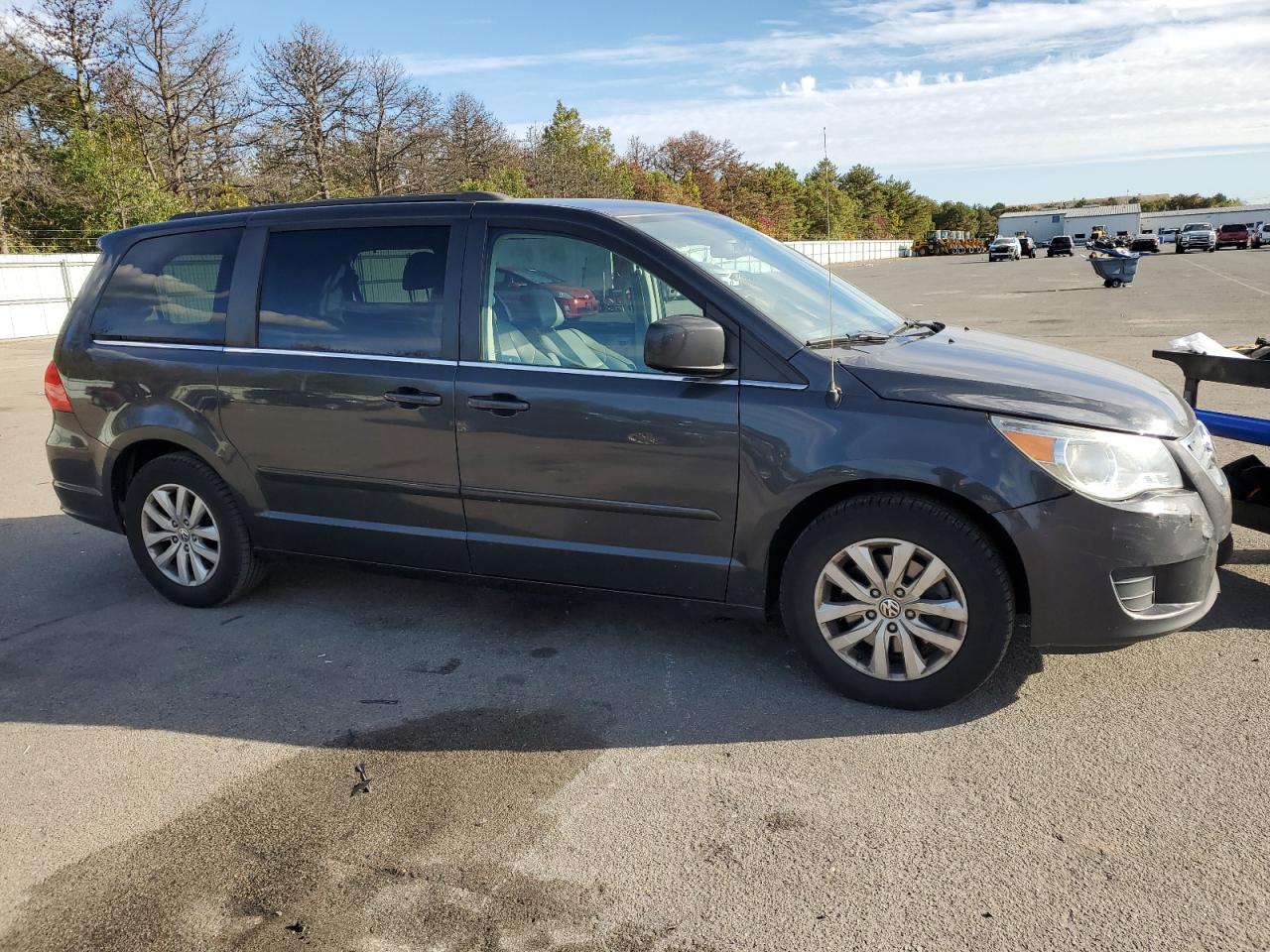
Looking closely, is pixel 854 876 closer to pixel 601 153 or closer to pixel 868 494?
pixel 868 494

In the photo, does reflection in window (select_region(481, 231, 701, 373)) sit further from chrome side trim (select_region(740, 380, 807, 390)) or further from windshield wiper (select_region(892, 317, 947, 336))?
windshield wiper (select_region(892, 317, 947, 336))

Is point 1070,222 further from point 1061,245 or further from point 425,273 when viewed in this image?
point 425,273

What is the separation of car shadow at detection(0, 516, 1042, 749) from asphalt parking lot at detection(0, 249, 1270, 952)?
0.06ft

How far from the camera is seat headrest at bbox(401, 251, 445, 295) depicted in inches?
165

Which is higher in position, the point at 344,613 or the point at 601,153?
the point at 601,153

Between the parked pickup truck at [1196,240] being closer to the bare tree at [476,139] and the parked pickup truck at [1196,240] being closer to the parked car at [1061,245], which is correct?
the parked car at [1061,245]

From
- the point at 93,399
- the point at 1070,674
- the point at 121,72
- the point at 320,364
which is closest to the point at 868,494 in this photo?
the point at 1070,674

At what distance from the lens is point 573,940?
8.29 ft

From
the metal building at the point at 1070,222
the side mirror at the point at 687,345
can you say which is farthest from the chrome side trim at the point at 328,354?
the metal building at the point at 1070,222

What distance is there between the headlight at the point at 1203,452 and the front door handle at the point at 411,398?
2823mm

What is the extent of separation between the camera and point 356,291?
14.4ft

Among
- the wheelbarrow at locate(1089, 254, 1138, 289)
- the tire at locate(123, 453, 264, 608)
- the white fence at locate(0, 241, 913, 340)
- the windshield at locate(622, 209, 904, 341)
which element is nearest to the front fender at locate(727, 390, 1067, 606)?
the windshield at locate(622, 209, 904, 341)

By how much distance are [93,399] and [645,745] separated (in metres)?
3.36

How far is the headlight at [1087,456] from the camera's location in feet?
11.0
